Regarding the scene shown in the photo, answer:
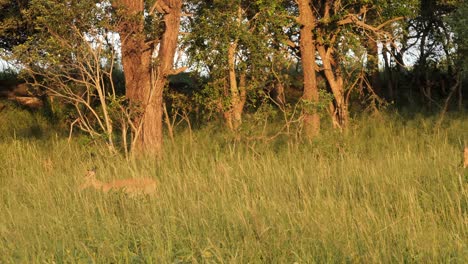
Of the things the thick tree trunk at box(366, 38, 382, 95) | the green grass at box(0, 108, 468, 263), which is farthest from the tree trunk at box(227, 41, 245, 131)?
the green grass at box(0, 108, 468, 263)

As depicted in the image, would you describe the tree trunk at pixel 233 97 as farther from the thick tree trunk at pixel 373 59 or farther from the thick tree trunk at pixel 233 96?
the thick tree trunk at pixel 373 59

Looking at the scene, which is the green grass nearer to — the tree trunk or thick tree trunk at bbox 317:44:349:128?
the tree trunk

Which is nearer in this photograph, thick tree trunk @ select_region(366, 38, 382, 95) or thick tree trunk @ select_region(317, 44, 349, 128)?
thick tree trunk @ select_region(317, 44, 349, 128)

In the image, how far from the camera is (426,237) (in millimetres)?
5320

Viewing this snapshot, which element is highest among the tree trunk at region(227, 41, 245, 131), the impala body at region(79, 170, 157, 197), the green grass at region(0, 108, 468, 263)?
the tree trunk at region(227, 41, 245, 131)

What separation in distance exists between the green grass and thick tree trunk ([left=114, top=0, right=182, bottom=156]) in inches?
74.8

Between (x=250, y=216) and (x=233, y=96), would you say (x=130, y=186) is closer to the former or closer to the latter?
(x=250, y=216)

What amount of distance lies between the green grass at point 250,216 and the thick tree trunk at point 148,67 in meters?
1.90

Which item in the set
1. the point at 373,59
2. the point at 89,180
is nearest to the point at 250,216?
the point at 89,180

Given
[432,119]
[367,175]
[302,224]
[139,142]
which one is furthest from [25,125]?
[302,224]

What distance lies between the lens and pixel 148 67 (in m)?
12.1

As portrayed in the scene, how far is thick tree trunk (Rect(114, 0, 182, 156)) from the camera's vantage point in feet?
38.4

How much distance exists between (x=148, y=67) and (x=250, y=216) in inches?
251

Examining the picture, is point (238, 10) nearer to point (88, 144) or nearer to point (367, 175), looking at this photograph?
point (88, 144)
